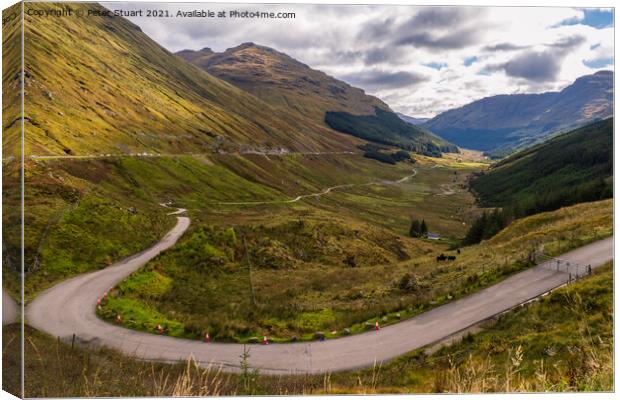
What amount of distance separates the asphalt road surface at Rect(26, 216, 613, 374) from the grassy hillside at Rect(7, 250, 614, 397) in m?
1.14

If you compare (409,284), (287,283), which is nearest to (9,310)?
(409,284)

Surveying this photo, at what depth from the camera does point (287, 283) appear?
3584 cm

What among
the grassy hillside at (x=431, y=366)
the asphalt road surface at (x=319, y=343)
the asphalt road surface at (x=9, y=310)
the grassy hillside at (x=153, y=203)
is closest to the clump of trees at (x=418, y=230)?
Result: the grassy hillside at (x=153, y=203)

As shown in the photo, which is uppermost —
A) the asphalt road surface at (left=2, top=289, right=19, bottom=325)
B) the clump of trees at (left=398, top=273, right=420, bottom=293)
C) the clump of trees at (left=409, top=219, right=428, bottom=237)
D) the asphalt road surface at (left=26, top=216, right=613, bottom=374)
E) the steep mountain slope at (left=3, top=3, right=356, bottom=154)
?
the steep mountain slope at (left=3, top=3, right=356, bottom=154)

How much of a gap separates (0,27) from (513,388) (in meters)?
21.4

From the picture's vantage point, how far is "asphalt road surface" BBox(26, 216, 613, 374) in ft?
55.1

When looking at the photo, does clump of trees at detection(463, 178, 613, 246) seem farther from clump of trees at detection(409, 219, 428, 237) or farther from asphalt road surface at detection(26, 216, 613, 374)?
asphalt road surface at detection(26, 216, 613, 374)

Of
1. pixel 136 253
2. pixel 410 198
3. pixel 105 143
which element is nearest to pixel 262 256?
pixel 136 253

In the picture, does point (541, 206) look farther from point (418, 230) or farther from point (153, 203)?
point (153, 203)

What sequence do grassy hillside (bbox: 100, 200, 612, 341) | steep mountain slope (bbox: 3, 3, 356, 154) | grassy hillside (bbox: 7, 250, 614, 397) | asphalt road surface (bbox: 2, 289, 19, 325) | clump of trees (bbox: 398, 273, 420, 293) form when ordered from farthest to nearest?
steep mountain slope (bbox: 3, 3, 356, 154) < clump of trees (bbox: 398, 273, 420, 293) < grassy hillside (bbox: 100, 200, 612, 341) < asphalt road surface (bbox: 2, 289, 19, 325) < grassy hillside (bbox: 7, 250, 614, 397)

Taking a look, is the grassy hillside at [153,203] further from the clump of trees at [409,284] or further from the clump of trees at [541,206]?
the clump of trees at [409,284]

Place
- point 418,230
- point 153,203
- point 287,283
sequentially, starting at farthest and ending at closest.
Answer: point 418,230, point 153,203, point 287,283

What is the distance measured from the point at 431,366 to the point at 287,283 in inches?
867

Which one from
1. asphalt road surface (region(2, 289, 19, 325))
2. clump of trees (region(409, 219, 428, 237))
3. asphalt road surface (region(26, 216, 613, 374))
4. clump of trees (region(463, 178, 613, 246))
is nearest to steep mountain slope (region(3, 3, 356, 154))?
asphalt road surface (region(26, 216, 613, 374))
